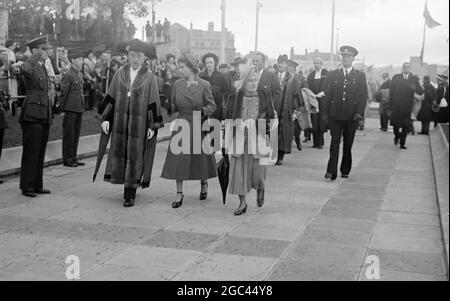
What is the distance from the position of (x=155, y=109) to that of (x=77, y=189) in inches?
69.9

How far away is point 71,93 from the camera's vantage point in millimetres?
10938

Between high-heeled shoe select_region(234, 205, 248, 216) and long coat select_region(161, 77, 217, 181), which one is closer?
high-heeled shoe select_region(234, 205, 248, 216)

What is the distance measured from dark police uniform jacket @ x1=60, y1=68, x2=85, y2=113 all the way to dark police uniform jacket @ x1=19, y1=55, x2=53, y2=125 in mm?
2585

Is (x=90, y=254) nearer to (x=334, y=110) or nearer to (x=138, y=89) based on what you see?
(x=138, y=89)

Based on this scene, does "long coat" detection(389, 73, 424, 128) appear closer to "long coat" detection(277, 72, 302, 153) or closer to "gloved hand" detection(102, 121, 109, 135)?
"long coat" detection(277, 72, 302, 153)

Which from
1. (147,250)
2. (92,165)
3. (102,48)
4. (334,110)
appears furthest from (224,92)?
(102,48)

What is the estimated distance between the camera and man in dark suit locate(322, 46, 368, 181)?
1018cm

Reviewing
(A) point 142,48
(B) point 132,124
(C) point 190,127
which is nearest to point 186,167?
(C) point 190,127

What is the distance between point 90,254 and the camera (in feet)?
18.4

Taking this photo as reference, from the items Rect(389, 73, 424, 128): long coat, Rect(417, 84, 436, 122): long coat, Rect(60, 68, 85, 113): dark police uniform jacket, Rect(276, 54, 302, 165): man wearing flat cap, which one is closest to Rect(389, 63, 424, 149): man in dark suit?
Rect(389, 73, 424, 128): long coat

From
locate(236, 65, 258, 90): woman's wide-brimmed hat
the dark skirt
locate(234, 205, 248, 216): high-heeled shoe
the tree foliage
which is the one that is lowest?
locate(234, 205, 248, 216): high-heeled shoe

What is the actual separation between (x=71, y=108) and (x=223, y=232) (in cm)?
526

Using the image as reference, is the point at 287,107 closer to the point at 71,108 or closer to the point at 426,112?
the point at 71,108

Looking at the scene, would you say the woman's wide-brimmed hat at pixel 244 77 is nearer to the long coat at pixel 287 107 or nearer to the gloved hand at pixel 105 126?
the gloved hand at pixel 105 126
